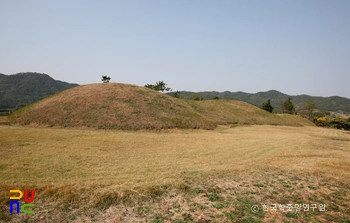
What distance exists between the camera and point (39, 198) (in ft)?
24.3

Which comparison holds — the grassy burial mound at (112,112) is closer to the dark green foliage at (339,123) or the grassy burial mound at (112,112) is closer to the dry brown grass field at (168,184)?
the dry brown grass field at (168,184)

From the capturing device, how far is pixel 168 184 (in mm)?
8891

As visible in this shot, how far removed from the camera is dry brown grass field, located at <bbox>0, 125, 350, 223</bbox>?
657cm

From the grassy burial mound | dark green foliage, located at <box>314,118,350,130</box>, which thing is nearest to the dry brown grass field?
the grassy burial mound

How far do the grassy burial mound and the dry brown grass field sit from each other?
1271 centimetres

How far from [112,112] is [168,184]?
24.4 meters

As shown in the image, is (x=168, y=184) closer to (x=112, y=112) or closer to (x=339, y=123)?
(x=112, y=112)

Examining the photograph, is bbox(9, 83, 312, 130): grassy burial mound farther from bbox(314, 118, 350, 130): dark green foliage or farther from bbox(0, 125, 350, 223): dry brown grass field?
bbox(314, 118, 350, 130): dark green foliage

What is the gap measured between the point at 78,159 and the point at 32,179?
11.4 feet

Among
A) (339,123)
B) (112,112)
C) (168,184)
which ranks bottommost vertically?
(168,184)

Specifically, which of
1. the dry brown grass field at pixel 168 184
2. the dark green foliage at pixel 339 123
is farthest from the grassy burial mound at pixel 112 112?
the dark green foliage at pixel 339 123

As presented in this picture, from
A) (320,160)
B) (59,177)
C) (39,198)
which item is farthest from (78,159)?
(320,160)

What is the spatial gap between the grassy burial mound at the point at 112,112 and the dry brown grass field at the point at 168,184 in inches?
501

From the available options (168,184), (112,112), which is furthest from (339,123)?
(168,184)
